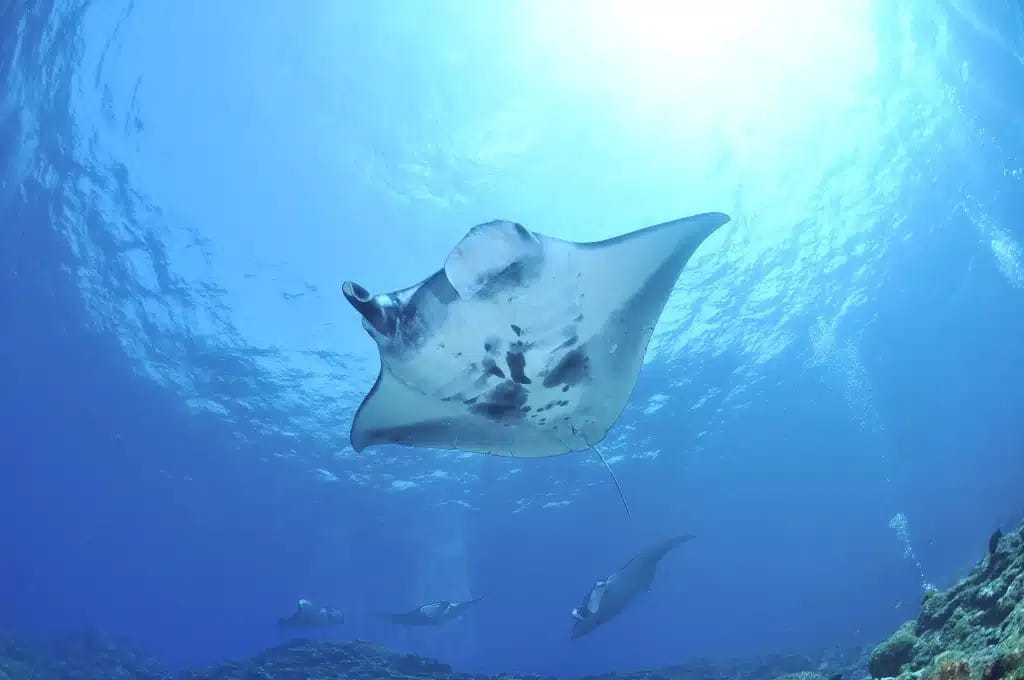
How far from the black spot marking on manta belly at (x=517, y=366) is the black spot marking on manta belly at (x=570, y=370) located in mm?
206

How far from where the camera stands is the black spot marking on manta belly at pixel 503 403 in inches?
179

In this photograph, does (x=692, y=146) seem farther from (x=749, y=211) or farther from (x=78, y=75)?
(x=78, y=75)

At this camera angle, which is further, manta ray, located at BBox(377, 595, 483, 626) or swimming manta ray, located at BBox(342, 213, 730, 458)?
manta ray, located at BBox(377, 595, 483, 626)

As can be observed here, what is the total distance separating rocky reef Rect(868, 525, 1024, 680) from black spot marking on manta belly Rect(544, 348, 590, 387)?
111 inches

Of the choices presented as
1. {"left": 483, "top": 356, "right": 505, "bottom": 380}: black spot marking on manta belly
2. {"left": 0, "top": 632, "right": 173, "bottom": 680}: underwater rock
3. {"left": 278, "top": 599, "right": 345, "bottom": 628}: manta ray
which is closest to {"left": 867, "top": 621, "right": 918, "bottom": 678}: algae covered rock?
{"left": 483, "top": 356, "right": 505, "bottom": 380}: black spot marking on manta belly

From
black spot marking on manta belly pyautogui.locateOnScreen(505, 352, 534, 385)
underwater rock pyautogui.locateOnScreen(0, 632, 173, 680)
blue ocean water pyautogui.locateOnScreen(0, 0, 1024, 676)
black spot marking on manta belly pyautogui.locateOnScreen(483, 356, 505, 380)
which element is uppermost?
blue ocean water pyautogui.locateOnScreen(0, 0, 1024, 676)

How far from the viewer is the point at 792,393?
28.1m

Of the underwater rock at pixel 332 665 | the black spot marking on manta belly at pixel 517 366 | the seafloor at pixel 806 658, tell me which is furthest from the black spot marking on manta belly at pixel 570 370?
the underwater rock at pixel 332 665

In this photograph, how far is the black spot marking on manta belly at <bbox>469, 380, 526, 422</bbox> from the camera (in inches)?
179

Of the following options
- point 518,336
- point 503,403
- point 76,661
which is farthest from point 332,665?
point 76,661

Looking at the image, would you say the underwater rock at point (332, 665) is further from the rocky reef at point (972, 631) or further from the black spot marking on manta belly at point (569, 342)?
the black spot marking on manta belly at point (569, 342)

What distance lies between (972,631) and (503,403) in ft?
11.7

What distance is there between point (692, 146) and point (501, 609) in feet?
179

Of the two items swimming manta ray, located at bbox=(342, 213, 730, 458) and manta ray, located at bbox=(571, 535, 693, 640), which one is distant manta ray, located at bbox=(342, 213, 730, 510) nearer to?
swimming manta ray, located at bbox=(342, 213, 730, 458)
